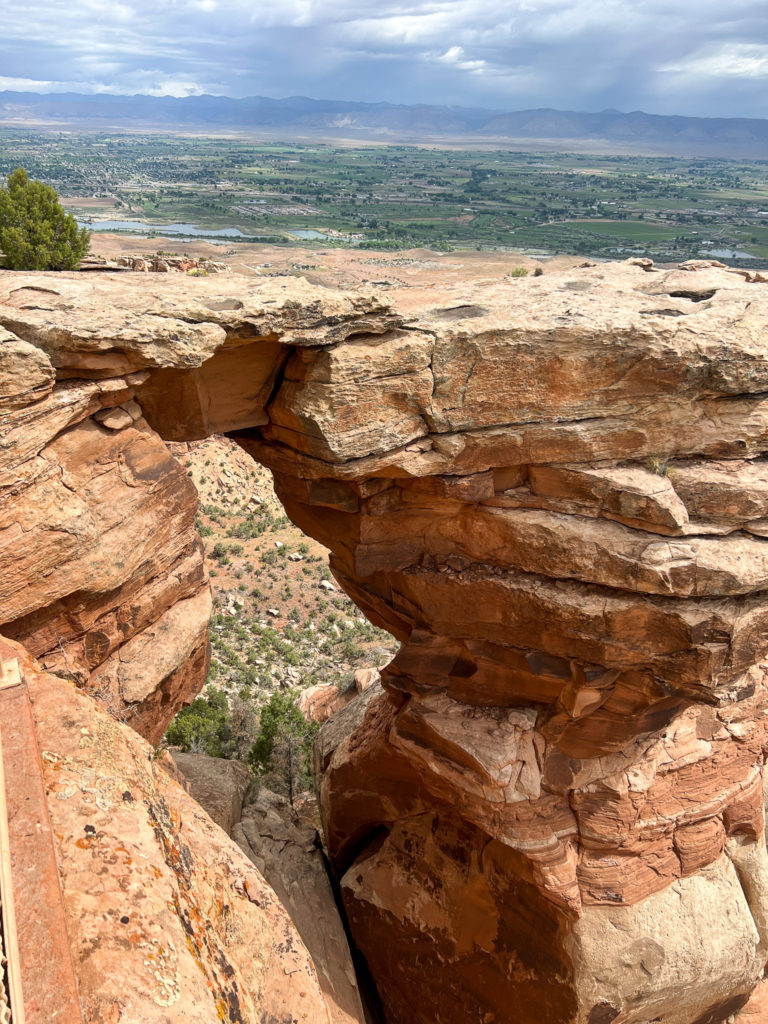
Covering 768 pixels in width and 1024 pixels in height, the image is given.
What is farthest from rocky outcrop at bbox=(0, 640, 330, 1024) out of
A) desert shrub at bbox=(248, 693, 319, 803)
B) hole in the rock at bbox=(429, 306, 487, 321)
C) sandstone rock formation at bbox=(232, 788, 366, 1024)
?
desert shrub at bbox=(248, 693, 319, 803)

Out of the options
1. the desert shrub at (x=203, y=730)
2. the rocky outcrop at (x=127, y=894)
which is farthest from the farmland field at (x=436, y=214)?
the rocky outcrop at (x=127, y=894)

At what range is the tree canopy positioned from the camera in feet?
113

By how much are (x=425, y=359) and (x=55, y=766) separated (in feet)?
24.4

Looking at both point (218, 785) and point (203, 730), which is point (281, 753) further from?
point (218, 785)

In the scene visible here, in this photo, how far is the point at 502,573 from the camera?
13555 mm

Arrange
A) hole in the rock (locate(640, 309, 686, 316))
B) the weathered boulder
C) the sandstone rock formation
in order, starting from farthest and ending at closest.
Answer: the weathered boulder, the sandstone rock formation, hole in the rock (locate(640, 309, 686, 316))

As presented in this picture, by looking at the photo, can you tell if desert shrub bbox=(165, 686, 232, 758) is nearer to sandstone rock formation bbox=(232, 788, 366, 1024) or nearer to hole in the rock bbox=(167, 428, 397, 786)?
hole in the rock bbox=(167, 428, 397, 786)

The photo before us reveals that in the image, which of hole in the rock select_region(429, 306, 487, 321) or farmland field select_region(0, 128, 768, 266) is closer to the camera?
hole in the rock select_region(429, 306, 487, 321)

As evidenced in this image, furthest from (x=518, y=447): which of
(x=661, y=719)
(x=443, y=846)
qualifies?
(x=443, y=846)

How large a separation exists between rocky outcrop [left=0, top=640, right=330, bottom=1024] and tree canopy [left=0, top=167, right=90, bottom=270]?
102 feet

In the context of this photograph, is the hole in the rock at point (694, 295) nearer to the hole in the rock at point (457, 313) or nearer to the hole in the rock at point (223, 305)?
the hole in the rock at point (457, 313)

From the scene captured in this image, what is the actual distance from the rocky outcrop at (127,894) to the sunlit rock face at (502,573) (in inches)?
81.7

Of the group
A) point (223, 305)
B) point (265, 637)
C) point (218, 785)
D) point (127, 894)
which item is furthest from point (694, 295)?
point (265, 637)

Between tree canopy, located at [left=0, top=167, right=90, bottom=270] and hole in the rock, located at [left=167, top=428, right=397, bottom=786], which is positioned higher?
tree canopy, located at [left=0, top=167, right=90, bottom=270]
